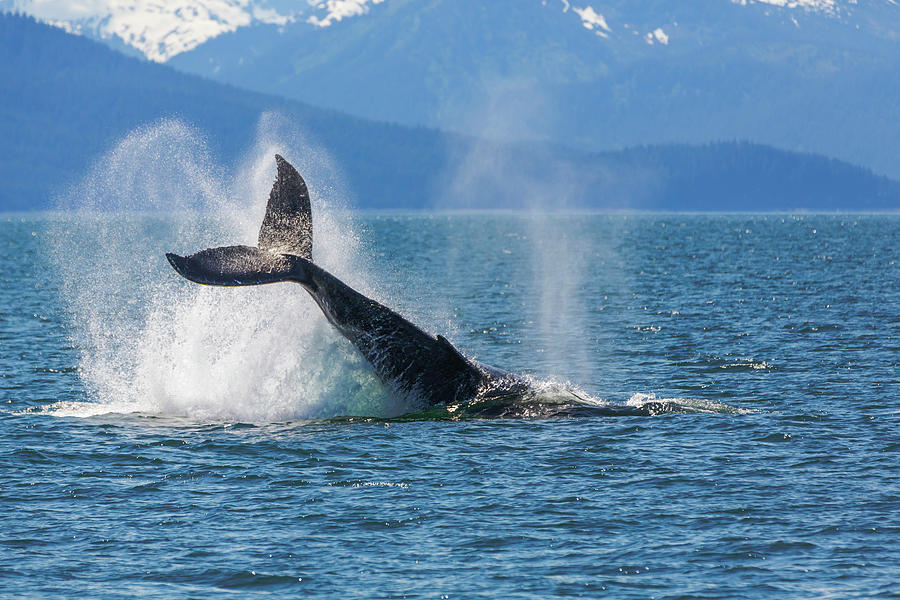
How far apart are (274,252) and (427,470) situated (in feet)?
18.2

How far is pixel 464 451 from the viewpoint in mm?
20875

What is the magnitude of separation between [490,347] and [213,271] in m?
18.6

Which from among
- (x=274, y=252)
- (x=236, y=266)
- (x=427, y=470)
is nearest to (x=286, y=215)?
(x=274, y=252)

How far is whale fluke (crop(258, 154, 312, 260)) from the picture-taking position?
909 inches

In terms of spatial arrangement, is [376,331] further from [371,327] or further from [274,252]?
[274,252]

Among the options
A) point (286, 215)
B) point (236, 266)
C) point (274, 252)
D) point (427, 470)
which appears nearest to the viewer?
point (427, 470)

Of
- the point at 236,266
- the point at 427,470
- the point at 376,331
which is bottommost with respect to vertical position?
the point at 427,470

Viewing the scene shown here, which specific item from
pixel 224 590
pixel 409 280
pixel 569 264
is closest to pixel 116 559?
pixel 224 590

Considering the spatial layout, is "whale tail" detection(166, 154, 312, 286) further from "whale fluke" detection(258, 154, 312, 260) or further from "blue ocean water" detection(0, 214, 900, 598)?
"blue ocean water" detection(0, 214, 900, 598)

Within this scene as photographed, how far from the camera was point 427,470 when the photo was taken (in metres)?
19.7

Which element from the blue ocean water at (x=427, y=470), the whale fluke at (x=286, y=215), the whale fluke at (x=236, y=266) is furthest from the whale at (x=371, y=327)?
the blue ocean water at (x=427, y=470)

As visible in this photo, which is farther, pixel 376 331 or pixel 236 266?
pixel 376 331

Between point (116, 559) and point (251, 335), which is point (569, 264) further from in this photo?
point (116, 559)

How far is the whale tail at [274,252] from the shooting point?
20.8m
